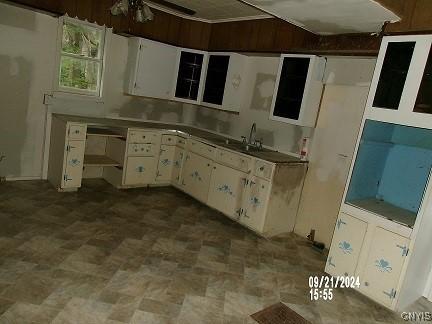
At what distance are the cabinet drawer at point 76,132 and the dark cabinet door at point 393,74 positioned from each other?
3485mm

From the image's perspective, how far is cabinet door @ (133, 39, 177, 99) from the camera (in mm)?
5008

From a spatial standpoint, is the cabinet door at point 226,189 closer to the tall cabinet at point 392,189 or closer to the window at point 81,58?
the tall cabinet at point 392,189

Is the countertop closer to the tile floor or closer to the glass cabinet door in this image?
the tile floor

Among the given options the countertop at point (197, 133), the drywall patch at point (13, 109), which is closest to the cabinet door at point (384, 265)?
the countertop at point (197, 133)

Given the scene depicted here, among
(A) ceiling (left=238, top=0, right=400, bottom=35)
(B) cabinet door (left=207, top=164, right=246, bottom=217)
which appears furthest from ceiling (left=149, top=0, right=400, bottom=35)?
(B) cabinet door (left=207, top=164, right=246, bottom=217)

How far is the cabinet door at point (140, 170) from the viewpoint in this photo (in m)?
4.94

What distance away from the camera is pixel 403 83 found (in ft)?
9.29

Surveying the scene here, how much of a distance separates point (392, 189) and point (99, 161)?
3.83 meters

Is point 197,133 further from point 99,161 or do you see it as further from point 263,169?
point 263,169

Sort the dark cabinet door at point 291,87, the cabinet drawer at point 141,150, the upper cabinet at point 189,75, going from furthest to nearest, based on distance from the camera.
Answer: the upper cabinet at point 189,75, the cabinet drawer at point 141,150, the dark cabinet door at point 291,87

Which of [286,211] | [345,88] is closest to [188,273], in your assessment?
[286,211]

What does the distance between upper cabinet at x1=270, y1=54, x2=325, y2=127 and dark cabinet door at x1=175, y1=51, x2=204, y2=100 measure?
63.3 inches

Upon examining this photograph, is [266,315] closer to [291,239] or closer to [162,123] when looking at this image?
[291,239]

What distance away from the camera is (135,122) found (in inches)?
210
